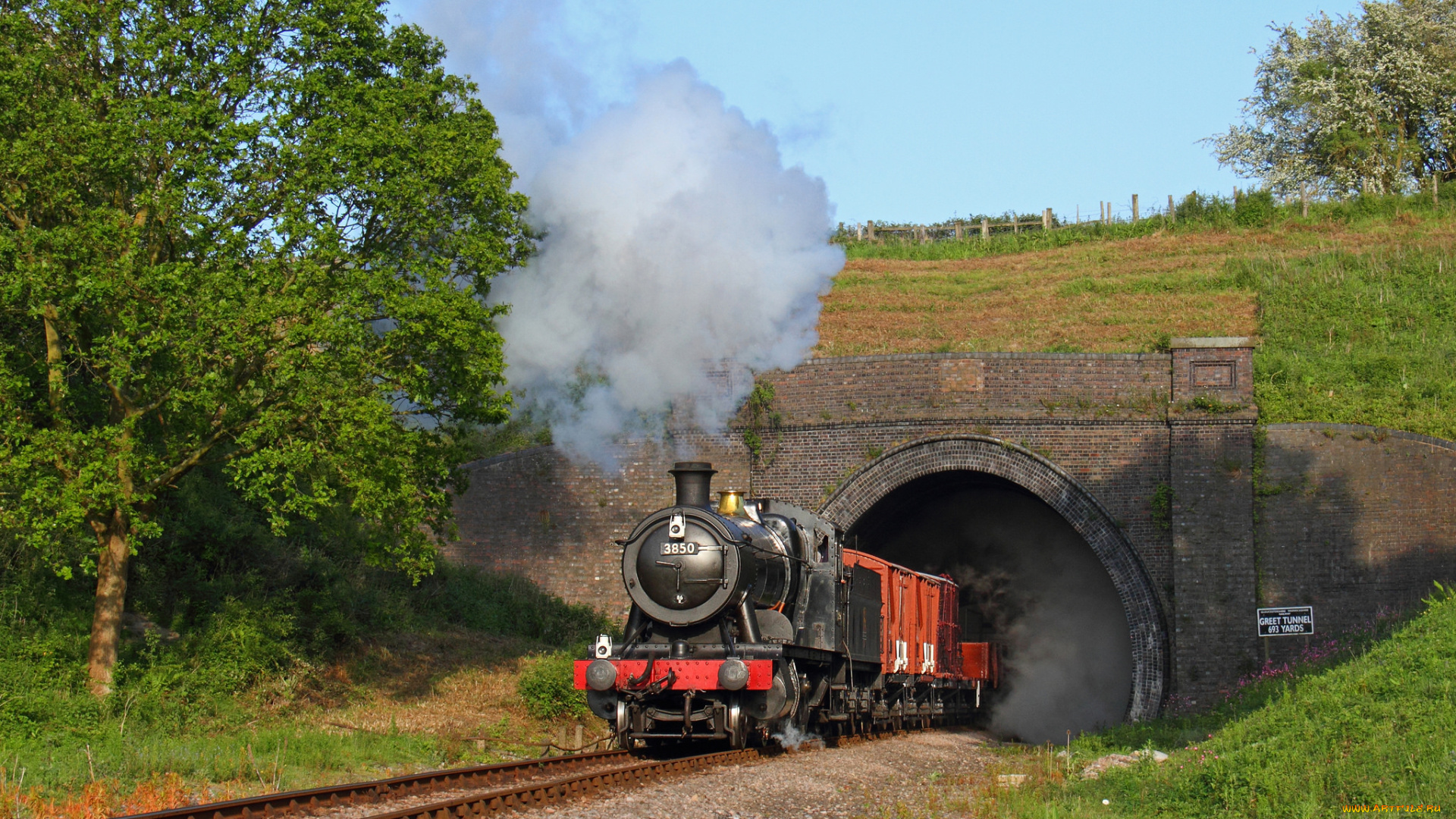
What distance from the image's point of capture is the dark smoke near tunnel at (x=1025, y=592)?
2839cm

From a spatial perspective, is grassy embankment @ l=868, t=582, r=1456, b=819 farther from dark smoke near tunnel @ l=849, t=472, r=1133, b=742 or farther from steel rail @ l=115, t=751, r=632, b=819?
dark smoke near tunnel @ l=849, t=472, r=1133, b=742

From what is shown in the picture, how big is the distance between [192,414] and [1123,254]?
1336 inches

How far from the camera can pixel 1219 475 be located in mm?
22719

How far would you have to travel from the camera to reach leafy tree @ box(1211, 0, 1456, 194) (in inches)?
1881

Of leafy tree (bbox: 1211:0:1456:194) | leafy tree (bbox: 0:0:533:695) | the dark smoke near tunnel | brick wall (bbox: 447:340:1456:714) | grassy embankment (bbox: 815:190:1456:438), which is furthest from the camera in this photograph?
leafy tree (bbox: 1211:0:1456:194)

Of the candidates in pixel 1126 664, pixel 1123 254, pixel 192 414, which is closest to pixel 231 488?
pixel 192 414

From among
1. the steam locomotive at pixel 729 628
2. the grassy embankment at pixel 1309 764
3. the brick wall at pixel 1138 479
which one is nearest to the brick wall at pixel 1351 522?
the brick wall at pixel 1138 479

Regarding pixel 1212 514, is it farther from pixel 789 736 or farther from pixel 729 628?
pixel 729 628

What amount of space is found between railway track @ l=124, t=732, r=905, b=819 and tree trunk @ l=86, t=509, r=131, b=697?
239 inches

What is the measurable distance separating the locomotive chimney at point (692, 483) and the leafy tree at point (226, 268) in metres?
3.04

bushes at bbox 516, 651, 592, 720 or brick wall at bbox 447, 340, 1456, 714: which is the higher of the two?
brick wall at bbox 447, 340, 1456, 714

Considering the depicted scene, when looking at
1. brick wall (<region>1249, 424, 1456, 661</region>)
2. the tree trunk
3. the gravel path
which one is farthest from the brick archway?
the tree trunk


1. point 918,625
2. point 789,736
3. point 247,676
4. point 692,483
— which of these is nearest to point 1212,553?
point 918,625

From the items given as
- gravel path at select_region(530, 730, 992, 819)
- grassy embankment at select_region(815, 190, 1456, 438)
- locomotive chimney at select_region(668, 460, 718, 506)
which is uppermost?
grassy embankment at select_region(815, 190, 1456, 438)
